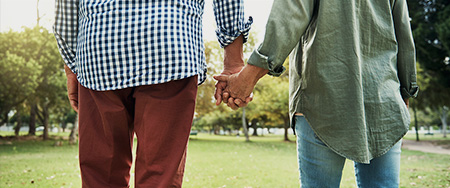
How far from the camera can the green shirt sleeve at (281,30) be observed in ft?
4.97

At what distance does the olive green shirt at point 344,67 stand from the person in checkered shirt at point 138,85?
409 mm

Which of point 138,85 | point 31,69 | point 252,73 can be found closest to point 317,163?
point 252,73

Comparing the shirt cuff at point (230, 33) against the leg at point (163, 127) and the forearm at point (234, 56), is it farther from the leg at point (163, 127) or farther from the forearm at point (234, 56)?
the leg at point (163, 127)

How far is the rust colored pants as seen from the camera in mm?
1293

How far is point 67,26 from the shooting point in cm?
150

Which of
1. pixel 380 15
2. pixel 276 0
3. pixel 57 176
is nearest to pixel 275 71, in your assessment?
pixel 276 0

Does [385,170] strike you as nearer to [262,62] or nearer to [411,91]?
[411,91]

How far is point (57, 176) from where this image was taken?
7.03 metres

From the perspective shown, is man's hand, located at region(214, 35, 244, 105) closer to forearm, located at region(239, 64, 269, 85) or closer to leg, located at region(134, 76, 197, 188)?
forearm, located at region(239, 64, 269, 85)

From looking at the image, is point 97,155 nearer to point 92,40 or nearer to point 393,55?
point 92,40

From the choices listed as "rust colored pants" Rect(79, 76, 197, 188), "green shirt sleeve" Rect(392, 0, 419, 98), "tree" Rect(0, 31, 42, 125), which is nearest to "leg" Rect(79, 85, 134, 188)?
"rust colored pants" Rect(79, 76, 197, 188)

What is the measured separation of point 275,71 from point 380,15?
59 cm

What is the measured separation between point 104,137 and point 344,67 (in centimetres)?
109

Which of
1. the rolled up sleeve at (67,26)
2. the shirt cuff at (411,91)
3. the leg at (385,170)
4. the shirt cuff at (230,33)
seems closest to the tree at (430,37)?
the shirt cuff at (411,91)
